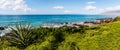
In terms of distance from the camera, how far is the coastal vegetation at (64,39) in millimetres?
8086

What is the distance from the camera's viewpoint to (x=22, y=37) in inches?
339

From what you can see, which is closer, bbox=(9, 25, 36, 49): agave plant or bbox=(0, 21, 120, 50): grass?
bbox=(0, 21, 120, 50): grass

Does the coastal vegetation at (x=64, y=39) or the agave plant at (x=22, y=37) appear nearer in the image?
the coastal vegetation at (x=64, y=39)

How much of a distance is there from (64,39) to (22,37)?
169 centimetres

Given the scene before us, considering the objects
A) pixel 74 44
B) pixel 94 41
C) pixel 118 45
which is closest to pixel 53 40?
pixel 74 44

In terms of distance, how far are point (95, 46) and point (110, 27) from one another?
1.78 m

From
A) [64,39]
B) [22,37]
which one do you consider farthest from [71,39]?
[22,37]

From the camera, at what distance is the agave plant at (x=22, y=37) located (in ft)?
28.1

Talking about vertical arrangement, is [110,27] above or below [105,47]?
above

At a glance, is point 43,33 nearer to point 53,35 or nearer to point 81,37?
point 53,35

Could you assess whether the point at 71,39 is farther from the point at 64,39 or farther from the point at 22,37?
the point at 22,37

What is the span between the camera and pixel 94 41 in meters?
8.16

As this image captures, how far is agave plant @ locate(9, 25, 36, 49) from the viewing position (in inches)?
338

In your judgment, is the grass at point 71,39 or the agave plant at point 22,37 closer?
the grass at point 71,39
